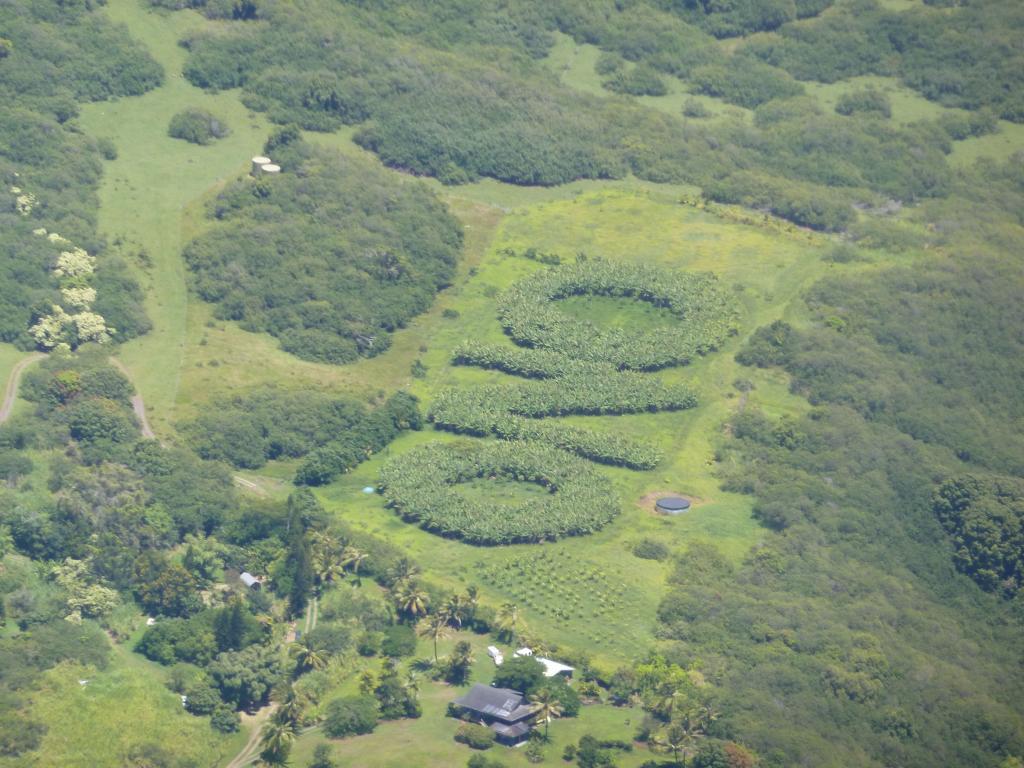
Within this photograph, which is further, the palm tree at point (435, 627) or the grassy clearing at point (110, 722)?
the palm tree at point (435, 627)

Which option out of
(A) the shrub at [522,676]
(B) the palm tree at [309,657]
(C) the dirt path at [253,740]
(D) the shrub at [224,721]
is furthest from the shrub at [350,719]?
(A) the shrub at [522,676]

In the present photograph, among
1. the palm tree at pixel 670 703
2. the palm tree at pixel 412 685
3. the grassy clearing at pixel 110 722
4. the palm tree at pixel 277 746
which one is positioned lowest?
the grassy clearing at pixel 110 722

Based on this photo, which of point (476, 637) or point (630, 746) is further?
point (476, 637)

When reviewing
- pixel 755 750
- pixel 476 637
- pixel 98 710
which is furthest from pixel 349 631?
pixel 755 750

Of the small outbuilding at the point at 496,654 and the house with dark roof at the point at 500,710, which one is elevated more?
the house with dark roof at the point at 500,710

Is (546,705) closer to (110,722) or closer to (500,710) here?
(500,710)

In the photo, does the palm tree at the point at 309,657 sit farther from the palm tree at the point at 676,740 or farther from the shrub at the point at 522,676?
the palm tree at the point at 676,740

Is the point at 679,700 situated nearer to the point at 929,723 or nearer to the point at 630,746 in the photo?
the point at 630,746
